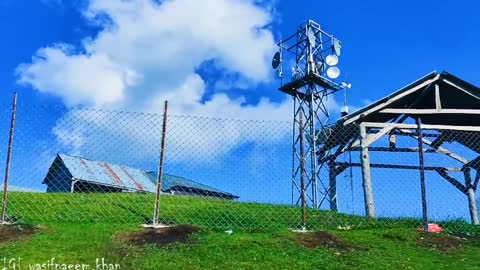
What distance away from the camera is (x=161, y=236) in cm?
861

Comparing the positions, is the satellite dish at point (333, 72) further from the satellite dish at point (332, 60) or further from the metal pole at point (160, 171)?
the metal pole at point (160, 171)

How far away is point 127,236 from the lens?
846cm

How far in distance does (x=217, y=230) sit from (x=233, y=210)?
251 centimetres

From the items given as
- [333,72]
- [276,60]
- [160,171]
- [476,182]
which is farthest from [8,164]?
[276,60]

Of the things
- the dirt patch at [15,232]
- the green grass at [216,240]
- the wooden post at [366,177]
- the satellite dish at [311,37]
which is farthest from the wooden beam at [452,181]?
the dirt patch at [15,232]

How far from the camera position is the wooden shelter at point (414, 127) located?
51.2 ft

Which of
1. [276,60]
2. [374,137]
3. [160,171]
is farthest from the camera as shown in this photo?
[276,60]

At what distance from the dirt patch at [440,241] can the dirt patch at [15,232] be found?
6.83 m

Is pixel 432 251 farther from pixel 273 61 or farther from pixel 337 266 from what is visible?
pixel 273 61

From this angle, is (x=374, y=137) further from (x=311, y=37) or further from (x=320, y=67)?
(x=320, y=67)

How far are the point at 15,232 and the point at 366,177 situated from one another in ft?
31.8

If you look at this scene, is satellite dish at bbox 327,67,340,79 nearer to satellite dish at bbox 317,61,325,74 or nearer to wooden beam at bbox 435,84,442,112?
satellite dish at bbox 317,61,325,74

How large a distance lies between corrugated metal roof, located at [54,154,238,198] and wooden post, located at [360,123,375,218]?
48.9 ft

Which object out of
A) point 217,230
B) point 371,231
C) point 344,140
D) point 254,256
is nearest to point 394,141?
point 344,140
